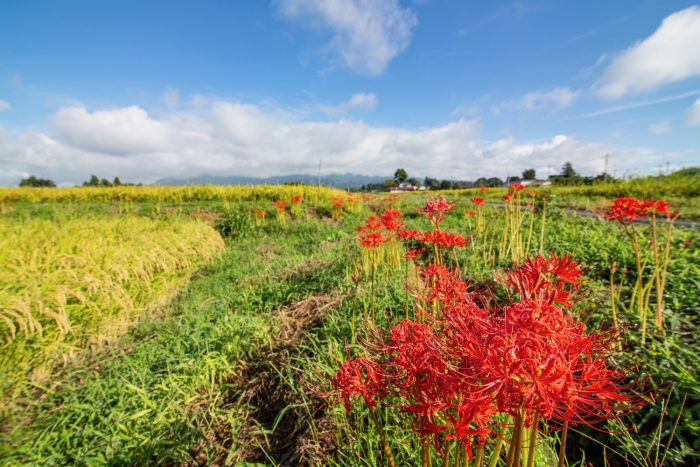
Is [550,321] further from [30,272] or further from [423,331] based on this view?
[30,272]

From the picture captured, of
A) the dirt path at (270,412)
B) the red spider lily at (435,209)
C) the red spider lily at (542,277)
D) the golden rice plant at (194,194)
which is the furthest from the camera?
the golden rice plant at (194,194)

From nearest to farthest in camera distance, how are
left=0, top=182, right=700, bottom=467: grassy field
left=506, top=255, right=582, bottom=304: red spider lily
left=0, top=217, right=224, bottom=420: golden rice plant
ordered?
1. left=506, top=255, right=582, bottom=304: red spider lily
2. left=0, top=182, right=700, bottom=467: grassy field
3. left=0, top=217, right=224, bottom=420: golden rice plant

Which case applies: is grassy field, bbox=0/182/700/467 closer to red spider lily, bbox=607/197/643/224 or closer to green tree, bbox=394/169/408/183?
red spider lily, bbox=607/197/643/224

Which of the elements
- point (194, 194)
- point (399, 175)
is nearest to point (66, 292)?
point (194, 194)

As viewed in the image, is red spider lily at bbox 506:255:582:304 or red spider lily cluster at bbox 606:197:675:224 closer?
red spider lily at bbox 506:255:582:304

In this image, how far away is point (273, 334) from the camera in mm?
3168

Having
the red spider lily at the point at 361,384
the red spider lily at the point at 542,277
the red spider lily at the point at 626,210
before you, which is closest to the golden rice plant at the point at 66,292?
the red spider lily at the point at 361,384

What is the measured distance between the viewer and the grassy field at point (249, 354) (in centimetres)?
172

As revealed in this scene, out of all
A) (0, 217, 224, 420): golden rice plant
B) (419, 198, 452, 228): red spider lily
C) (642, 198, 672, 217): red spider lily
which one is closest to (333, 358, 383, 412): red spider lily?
(419, 198, 452, 228): red spider lily

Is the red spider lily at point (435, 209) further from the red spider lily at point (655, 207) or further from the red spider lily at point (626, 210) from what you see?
the red spider lily at point (655, 207)

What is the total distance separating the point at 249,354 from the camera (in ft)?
9.76

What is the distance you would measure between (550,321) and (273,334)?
2.97 m

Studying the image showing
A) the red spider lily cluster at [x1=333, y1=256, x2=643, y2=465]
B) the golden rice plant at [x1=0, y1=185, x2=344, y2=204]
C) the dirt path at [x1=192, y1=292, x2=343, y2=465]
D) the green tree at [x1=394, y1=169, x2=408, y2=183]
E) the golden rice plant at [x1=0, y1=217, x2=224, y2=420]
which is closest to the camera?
the red spider lily cluster at [x1=333, y1=256, x2=643, y2=465]

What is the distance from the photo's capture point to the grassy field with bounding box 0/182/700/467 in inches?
67.7
